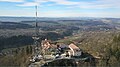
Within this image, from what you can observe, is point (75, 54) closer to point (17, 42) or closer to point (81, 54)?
point (81, 54)

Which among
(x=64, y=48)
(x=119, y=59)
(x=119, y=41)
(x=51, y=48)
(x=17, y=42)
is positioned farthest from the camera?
(x=17, y=42)

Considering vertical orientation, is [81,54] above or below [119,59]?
below

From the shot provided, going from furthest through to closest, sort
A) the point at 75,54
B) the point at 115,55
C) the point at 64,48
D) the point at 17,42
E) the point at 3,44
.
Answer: the point at 17,42
the point at 3,44
the point at 64,48
the point at 75,54
the point at 115,55

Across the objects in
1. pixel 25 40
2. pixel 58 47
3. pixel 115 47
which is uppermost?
pixel 115 47

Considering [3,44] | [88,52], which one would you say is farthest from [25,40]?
[88,52]

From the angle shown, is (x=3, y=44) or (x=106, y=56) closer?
(x=106, y=56)

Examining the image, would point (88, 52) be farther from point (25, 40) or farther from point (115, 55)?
point (25, 40)

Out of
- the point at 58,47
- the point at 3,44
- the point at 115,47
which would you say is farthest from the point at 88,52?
the point at 3,44

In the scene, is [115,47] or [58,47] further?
[58,47]

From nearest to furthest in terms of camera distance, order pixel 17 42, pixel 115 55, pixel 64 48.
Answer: pixel 115 55 → pixel 64 48 → pixel 17 42
